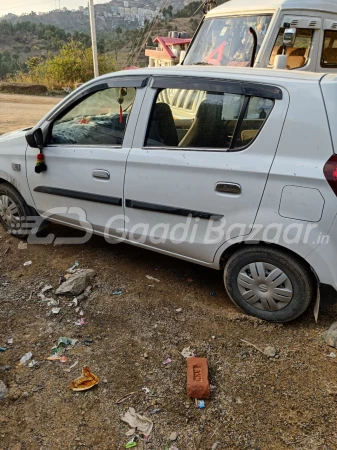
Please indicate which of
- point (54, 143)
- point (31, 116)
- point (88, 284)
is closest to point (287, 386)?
point (88, 284)

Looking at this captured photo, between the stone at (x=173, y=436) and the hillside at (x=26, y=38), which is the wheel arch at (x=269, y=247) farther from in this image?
the hillside at (x=26, y=38)

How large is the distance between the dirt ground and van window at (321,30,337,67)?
4.84m

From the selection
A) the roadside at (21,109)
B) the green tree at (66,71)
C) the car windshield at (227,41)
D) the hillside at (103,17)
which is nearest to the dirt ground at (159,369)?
the car windshield at (227,41)

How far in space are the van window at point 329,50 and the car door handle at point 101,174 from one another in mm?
4985

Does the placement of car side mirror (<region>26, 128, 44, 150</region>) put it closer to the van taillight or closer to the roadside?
the van taillight

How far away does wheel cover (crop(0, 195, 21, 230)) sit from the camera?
405cm

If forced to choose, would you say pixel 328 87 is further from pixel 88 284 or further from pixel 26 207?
pixel 26 207

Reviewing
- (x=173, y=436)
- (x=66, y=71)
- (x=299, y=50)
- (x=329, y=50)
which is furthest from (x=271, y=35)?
(x=66, y=71)

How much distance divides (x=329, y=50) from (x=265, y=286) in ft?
17.7

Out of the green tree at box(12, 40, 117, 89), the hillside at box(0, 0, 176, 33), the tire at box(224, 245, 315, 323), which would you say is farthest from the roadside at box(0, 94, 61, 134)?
the hillside at box(0, 0, 176, 33)

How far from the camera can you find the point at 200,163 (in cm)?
270

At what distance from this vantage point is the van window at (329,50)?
6.30m

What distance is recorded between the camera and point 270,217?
99.8 inches

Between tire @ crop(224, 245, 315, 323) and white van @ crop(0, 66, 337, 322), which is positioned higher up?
white van @ crop(0, 66, 337, 322)
